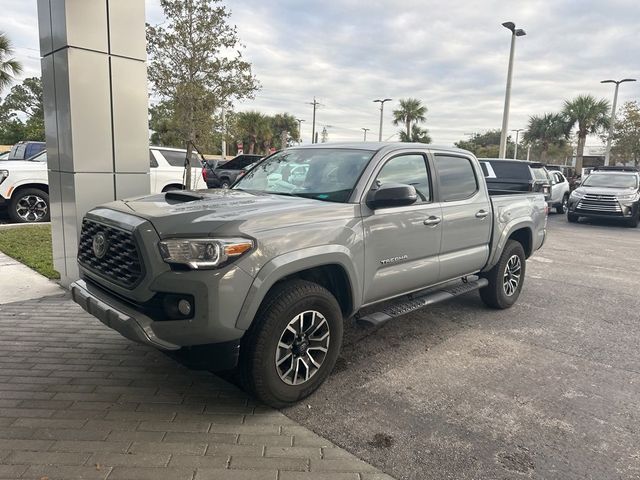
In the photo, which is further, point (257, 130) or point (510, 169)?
point (257, 130)

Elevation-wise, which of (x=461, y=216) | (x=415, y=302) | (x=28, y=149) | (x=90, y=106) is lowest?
(x=415, y=302)

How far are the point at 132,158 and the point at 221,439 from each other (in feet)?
12.9

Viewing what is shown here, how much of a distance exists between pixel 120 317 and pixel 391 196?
6.75ft

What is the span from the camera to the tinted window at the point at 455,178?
471 cm

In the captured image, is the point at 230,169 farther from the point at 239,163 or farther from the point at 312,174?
the point at 312,174

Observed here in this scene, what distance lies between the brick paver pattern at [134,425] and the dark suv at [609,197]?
15363 millimetres

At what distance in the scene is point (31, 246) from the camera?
7.73 meters

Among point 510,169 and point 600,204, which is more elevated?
point 510,169

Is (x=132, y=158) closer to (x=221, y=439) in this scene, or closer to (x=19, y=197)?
(x=221, y=439)

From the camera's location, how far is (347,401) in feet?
11.4

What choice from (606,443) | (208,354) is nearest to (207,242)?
(208,354)

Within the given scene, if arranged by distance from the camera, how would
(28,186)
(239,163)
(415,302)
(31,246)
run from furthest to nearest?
(239,163) < (28,186) < (31,246) < (415,302)

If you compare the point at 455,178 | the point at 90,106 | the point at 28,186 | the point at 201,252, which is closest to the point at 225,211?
the point at 201,252

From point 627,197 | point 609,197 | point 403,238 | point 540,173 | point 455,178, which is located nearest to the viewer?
point 403,238
